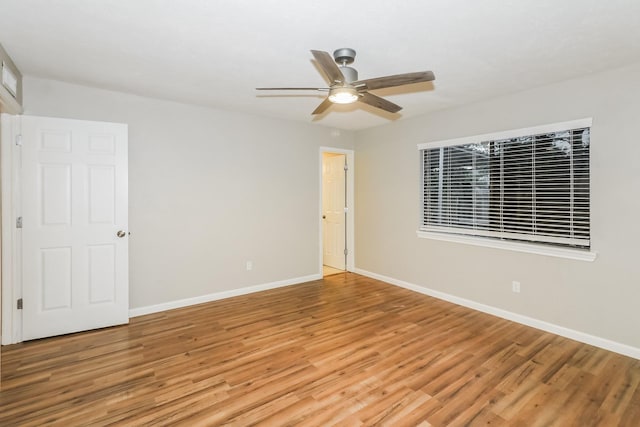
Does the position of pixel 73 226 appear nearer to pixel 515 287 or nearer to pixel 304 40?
pixel 304 40

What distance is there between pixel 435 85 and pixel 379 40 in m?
1.22

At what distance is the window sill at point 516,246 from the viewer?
10.2 ft

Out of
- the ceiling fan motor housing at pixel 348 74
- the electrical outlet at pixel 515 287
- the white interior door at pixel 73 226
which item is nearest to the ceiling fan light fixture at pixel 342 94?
the ceiling fan motor housing at pixel 348 74

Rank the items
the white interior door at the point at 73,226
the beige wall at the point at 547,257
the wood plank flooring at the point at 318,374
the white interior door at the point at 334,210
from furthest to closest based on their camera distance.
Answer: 1. the white interior door at the point at 334,210
2. the white interior door at the point at 73,226
3. the beige wall at the point at 547,257
4. the wood plank flooring at the point at 318,374

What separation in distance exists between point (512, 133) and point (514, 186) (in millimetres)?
583

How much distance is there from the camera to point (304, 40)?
2404 millimetres

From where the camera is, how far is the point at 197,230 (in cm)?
418

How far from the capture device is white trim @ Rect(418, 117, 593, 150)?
3.09 meters

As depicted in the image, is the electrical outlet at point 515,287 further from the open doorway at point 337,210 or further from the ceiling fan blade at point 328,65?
the ceiling fan blade at point 328,65

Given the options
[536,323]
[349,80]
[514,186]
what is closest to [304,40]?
[349,80]

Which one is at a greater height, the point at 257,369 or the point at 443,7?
the point at 443,7

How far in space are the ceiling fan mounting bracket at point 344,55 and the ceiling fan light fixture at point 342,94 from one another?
11.8 inches

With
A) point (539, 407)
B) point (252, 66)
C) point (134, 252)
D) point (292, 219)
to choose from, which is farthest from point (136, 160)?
point (539, 407)

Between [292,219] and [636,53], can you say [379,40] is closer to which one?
[636,53]
